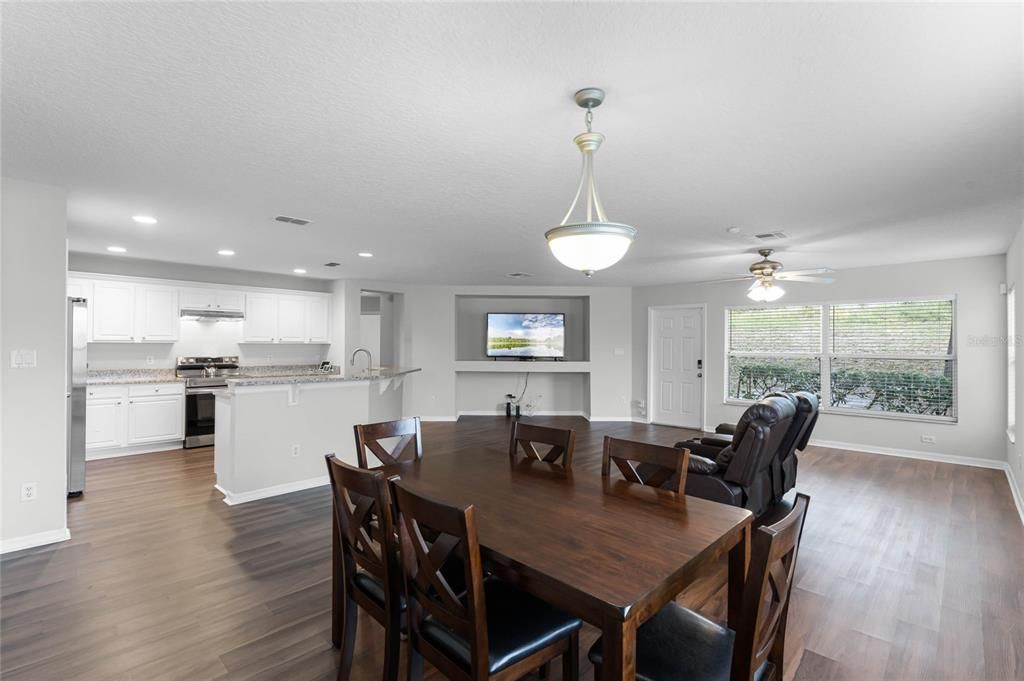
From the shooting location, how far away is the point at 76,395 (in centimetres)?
430

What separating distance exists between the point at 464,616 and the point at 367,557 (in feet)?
1.90

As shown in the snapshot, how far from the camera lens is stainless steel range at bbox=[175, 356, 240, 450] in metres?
6.15

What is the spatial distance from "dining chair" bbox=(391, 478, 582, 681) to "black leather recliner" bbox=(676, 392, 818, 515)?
2124 millimetres

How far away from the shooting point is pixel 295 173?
9.68 feet

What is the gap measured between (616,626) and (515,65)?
5.94 feet

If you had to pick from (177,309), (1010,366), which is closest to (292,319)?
(177,309)

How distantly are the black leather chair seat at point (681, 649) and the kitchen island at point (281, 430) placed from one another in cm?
367

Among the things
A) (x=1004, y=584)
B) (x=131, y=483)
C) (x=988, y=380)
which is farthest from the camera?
(x=988, y=380)

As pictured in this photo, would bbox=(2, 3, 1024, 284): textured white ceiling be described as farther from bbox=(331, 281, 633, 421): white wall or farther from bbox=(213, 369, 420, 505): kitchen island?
bbox=(331, 281, 633, 421): white wall

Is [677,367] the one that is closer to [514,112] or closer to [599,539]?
[514,112]

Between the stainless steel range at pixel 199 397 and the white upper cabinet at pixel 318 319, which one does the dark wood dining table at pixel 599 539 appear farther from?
the white upper cabinet at pixel 318 319

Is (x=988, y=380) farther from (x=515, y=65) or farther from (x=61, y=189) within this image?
(x=61, y=189)

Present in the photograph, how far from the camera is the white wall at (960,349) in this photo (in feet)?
17.7

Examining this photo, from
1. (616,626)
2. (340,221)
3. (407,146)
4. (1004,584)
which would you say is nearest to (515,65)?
(407,146)
